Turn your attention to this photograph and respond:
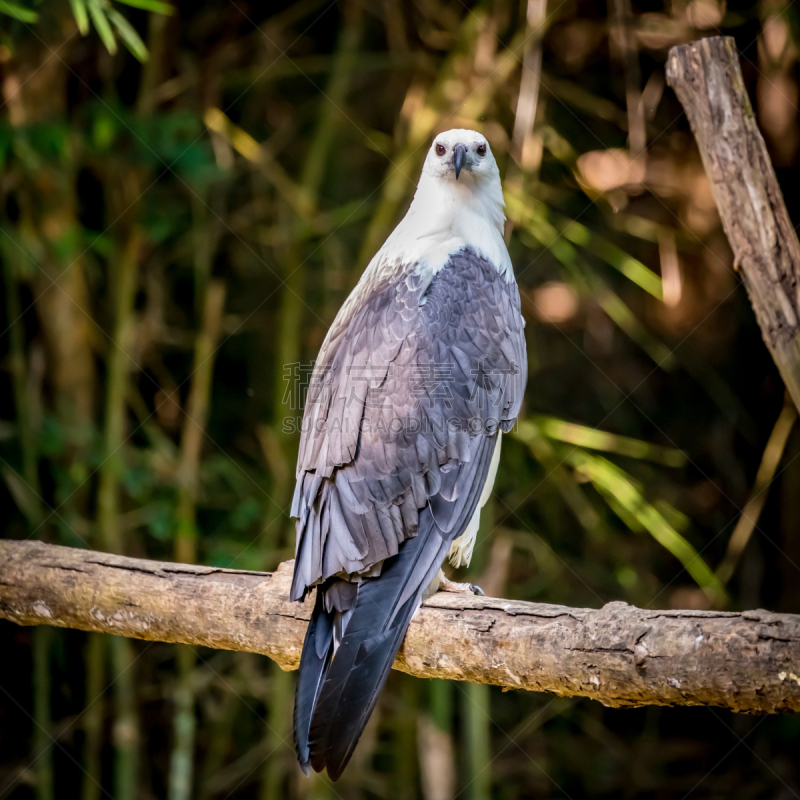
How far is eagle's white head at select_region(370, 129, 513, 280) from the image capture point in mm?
2387

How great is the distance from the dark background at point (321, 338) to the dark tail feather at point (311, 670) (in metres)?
1.37

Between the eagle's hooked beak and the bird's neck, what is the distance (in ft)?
0.23

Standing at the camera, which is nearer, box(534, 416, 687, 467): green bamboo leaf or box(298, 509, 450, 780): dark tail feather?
box(298, 509, 450, 780): dark tail feather

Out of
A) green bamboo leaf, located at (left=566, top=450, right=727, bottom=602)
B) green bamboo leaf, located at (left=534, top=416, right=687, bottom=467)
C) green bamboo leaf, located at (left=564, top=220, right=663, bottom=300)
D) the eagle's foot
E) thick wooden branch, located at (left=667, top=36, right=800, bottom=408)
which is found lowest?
the eagle's foot

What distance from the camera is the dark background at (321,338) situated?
3295 mm

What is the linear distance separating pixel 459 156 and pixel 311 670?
4.74 ft

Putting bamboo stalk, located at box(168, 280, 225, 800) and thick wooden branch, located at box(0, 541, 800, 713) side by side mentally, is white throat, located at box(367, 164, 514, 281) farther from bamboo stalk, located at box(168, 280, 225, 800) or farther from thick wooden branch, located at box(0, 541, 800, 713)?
bamboo stalk, located at box(168, 280, 225, 800)

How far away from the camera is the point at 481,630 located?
5.57 feet

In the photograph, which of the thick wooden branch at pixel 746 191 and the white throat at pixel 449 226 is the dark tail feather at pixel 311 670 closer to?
the white throat at pixel 449 226

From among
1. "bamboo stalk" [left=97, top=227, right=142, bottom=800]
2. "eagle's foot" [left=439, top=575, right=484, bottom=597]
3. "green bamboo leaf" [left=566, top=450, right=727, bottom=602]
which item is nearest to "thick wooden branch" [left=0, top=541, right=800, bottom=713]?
"eagle's foot" [left=439, top=575, right=484, bottom=597]

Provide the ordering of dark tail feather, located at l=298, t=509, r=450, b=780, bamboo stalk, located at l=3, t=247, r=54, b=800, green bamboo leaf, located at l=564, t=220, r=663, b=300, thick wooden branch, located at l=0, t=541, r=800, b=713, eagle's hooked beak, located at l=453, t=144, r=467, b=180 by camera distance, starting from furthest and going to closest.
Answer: green bamboo leaf, located at l=564, t=220, r=663, b=300 → bamboo stalk, located at l=3, t=247, r=54, b=800 → eagle's hooked beak, located at l=453, t=144, r=467, b=180 → dark tail feather, located at l=298, t=509, r=450, b=780 → thick wooden branch, located at l=0, t=541, r=800, b=713

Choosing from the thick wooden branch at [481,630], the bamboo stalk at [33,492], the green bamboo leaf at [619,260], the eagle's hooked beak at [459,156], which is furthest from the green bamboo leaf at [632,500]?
the bamboo stalk at [33,492]

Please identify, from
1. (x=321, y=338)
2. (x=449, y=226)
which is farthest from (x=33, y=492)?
(x=449, y=226)

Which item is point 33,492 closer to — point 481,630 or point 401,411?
point 401,411
